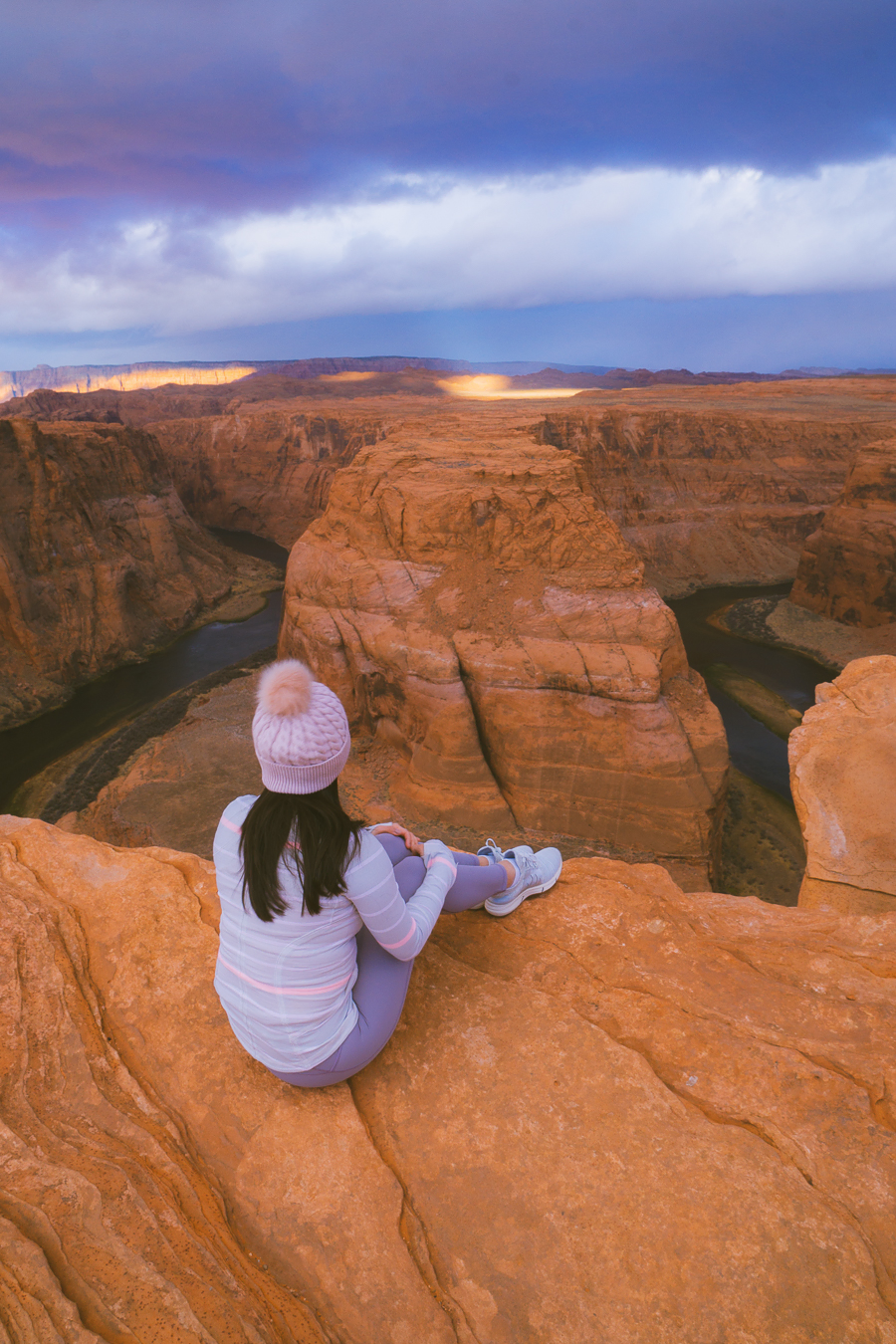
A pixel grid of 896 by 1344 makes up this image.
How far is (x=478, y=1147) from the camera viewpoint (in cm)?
240

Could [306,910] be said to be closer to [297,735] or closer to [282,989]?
[282,989]

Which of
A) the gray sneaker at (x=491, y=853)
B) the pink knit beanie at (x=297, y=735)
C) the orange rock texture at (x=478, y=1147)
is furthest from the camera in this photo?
the gray sneaker at (x=491, y=853)

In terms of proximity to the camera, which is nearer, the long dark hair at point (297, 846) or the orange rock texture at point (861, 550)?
the long dark hair at point (297, 846)

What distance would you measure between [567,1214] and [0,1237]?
1666mm

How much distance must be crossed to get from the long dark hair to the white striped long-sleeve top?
4 cm

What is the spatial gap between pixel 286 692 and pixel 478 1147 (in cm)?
176

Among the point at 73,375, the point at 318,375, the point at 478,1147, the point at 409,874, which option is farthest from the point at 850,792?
the point at 73,375

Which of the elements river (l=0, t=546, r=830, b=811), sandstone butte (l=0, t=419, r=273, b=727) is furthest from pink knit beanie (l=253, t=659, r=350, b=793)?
sandstone butte (l=0, t=419, r=273, b=727)

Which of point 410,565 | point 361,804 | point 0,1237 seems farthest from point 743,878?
point 0,1237

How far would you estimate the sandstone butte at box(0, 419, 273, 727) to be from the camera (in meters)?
20.0

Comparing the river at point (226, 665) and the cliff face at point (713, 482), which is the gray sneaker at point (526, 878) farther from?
the cliff face at point (713, 482)

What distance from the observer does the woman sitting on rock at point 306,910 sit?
2178 millimetres

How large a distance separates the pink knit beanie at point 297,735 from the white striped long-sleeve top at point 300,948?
10.4 inches

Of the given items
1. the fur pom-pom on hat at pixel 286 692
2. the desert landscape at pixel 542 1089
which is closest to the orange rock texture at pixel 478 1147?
the desert landscape at pixel 542 1089
